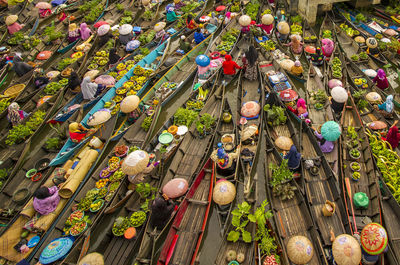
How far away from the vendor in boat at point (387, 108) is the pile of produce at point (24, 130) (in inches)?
795

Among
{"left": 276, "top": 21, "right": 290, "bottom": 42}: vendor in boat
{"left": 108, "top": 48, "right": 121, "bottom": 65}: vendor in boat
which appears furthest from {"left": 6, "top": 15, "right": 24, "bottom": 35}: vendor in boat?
{"left": 276, "top": 21, "right": 290, "bottom": 42}: vendor in boat

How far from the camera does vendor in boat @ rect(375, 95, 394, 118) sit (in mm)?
13188

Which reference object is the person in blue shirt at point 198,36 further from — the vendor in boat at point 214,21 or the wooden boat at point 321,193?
the wooden boat at point 321,193

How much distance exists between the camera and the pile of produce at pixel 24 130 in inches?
592

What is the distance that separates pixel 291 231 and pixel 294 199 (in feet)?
4.66

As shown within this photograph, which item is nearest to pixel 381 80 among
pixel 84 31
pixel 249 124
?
pixel 249 124

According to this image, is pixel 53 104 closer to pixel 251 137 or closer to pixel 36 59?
pixel 36 59

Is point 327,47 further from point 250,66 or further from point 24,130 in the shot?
point 24,130

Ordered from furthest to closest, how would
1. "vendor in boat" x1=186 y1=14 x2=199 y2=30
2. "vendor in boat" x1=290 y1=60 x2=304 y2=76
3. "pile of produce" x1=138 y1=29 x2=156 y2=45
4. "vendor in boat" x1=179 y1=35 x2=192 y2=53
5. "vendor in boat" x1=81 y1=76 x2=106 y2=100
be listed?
"vendor in boat" x1=186 y1=14 x2=199 y2=30 → "pile of produce" x1=138 y1=29 x2=156 y2=45 → "vendor in boat" x1=179 y1=35 x2=192 y2=53 → "vendor in boat" x1=290 y1=60 x2=304 y2=76 → "vendor in boat" x1=81 y1=76 x2=106 y2=100

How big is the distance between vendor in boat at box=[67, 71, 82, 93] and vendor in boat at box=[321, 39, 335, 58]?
17377mm

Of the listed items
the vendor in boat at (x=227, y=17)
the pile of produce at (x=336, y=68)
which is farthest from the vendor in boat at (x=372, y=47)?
the vendor in boat at (x=227, y=17)

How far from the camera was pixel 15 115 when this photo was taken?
15898mm

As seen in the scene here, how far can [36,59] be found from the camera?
71.9ft

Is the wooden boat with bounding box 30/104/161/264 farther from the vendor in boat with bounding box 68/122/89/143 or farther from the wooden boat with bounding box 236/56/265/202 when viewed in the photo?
the wooden boat with bounding box 236/56/265/202
